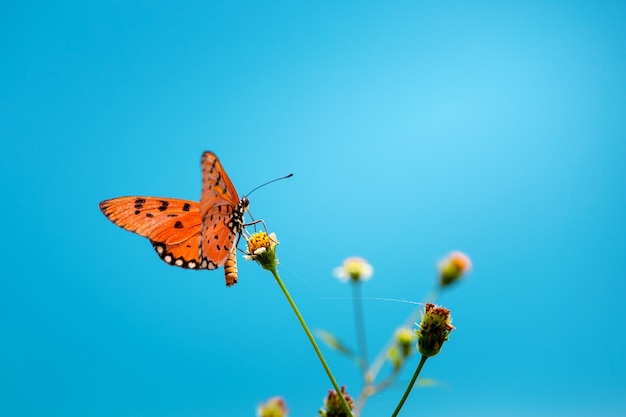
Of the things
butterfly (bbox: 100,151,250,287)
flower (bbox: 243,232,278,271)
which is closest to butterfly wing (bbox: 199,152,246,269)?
butterfly (bbox: 100,151,250,287)

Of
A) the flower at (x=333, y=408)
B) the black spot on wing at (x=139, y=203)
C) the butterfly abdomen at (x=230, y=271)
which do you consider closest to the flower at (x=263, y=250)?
the butterfly abdomen at (x=230, y=271)

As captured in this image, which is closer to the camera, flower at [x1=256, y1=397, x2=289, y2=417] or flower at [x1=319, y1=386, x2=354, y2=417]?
flower at [x1=256, y1=397, x2=289, y2=417]

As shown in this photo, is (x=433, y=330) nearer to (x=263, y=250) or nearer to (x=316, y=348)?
(x=316, y=348)

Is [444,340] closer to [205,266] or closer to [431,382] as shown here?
[431,382]

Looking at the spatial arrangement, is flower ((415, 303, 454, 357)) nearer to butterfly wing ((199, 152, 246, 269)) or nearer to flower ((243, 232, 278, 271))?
flower ((243, 232, 278, 271))

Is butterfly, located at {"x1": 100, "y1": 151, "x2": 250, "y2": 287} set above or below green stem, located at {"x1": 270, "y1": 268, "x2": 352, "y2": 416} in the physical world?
above

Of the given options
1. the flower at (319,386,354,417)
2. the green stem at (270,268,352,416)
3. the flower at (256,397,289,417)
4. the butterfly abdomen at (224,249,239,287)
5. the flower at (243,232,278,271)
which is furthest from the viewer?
the butterfly abdomen at (224,249,239,287)

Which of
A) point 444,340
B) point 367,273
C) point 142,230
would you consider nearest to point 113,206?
point 142,230
